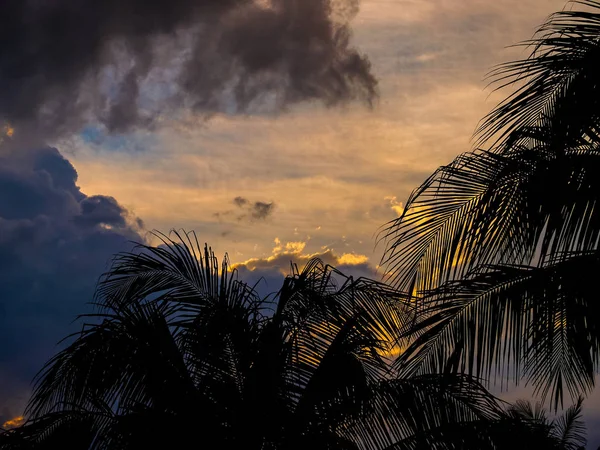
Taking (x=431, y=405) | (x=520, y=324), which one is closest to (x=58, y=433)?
(x=431, y=405)

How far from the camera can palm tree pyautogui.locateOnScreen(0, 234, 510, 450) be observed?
667cm

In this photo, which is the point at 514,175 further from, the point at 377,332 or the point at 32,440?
the point at 32,440

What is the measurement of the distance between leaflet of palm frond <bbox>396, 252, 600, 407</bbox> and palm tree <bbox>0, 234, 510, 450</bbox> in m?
0.33

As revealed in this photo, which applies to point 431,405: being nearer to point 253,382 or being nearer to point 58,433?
point 253,382

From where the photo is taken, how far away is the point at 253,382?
23.7ft

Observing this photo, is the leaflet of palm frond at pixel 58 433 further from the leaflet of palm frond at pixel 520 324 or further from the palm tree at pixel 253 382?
the leaflet of palm frond at pixel 520 324

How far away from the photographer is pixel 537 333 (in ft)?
18.0

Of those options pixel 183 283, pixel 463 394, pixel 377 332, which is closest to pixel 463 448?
pixel 463 394

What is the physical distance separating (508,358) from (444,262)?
0.99 metres

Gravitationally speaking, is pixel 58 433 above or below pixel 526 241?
below

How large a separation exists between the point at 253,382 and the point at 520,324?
2.86 metres

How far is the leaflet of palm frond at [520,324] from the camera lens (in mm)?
5246

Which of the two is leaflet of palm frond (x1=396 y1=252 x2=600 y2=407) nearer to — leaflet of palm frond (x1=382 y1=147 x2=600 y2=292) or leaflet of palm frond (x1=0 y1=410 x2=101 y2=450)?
leaflet of palm frond (x1=382 y1=147 x2=600 y2=292)

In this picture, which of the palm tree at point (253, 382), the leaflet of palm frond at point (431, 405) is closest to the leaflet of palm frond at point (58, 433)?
the palm tree at point (253, 382)
